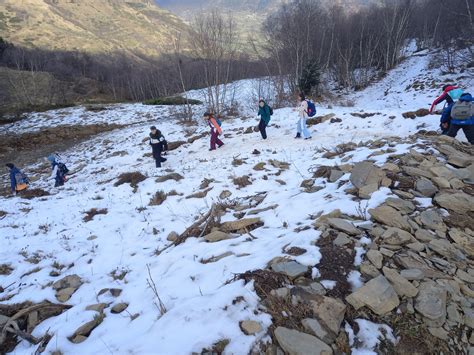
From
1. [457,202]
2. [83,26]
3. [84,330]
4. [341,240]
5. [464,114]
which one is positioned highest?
[83,26]

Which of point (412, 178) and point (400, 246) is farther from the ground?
point (412, 178)

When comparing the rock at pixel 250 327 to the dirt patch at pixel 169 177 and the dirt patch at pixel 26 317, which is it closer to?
the dirt patch at pixel 26 317

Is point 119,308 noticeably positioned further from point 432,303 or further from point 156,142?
point 156,142

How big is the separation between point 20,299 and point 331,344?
14.0 feet

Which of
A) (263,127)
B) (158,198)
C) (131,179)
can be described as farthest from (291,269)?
(263,127)

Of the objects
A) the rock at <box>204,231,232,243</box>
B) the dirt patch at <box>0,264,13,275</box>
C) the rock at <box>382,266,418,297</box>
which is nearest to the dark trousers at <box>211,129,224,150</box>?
the rock at <box>204,231,232,243</box>

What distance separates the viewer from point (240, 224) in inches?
200

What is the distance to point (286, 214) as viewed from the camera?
5.10m

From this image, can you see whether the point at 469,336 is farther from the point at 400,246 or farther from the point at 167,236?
the point at 167,236

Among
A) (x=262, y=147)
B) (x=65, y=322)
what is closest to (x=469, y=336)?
(x=65, y=322)

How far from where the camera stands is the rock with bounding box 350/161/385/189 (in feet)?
16.9

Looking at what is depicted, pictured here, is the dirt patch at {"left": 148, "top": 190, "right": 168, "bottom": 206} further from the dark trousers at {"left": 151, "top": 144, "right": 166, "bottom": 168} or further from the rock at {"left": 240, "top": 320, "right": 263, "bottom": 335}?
the rock at {"left": 240, "top": 320, "right": 263, "bottom": 335}

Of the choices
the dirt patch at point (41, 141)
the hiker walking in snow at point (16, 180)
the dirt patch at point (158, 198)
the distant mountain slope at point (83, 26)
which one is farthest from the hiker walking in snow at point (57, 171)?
the distant mountain slope at point (83, 26)

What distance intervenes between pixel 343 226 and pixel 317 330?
5.47 ft
